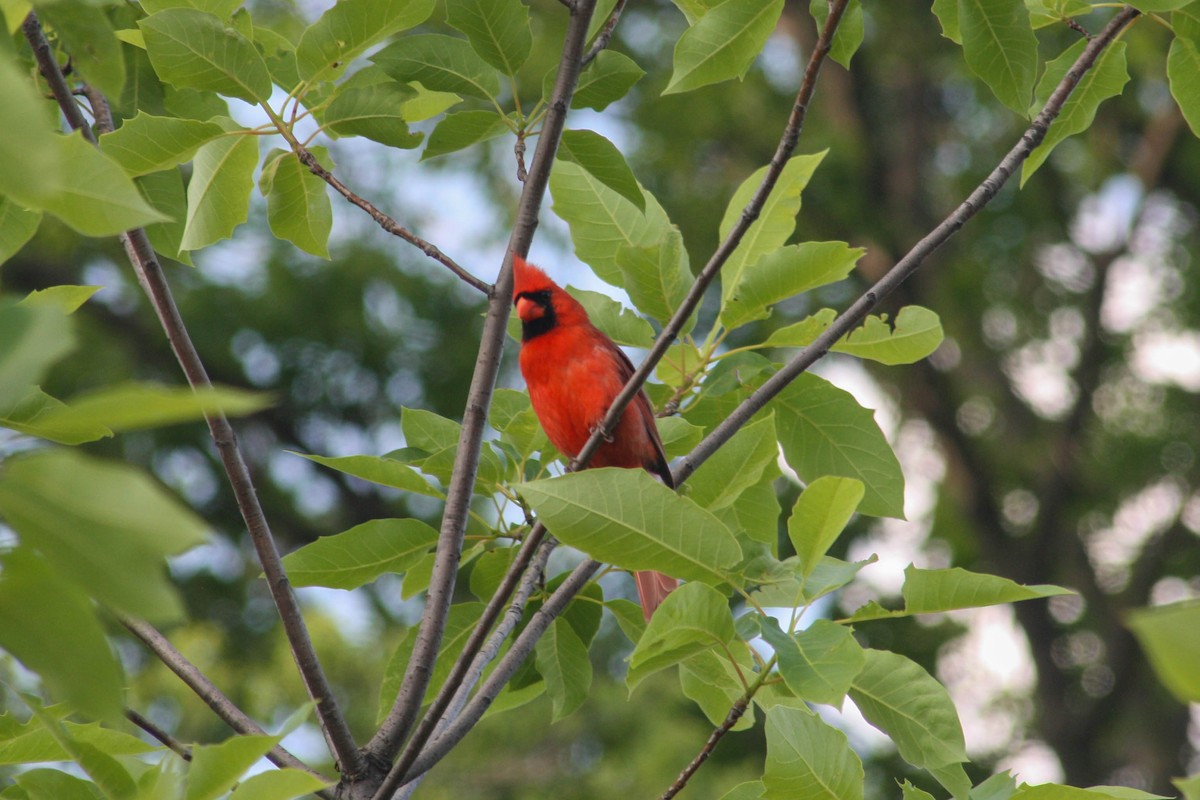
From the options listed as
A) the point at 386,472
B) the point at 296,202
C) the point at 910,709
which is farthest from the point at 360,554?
the point at 910,709

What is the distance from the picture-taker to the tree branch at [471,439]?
1.86 meters

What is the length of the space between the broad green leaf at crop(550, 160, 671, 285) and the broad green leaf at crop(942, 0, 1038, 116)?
2.44 feet

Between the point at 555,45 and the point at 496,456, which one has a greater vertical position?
the point at 555,45

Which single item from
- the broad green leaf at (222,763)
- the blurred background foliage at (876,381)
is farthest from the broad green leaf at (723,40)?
the blurred background foliage at (876,381)

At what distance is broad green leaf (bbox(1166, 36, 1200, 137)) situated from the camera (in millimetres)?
1908

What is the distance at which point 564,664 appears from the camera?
7.29ft

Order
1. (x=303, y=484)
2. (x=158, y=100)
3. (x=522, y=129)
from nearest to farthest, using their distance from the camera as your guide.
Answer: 1. (x=522, y=129)
2. (x=158, y=100)
3. (x=303, y=484)

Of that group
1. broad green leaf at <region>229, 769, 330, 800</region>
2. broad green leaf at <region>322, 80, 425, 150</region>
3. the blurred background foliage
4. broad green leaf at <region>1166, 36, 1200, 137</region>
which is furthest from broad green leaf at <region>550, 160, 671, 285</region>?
the blurred background foliage

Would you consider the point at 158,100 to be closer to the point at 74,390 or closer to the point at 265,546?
the point at 265,546

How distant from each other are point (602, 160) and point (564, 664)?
890 millimetres

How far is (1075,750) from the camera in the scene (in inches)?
377

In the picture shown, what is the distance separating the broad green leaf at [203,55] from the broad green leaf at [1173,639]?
164 cm

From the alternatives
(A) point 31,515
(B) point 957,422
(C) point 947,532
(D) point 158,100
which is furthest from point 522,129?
(C) point 947,532

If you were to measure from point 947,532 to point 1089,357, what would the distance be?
199 cm
